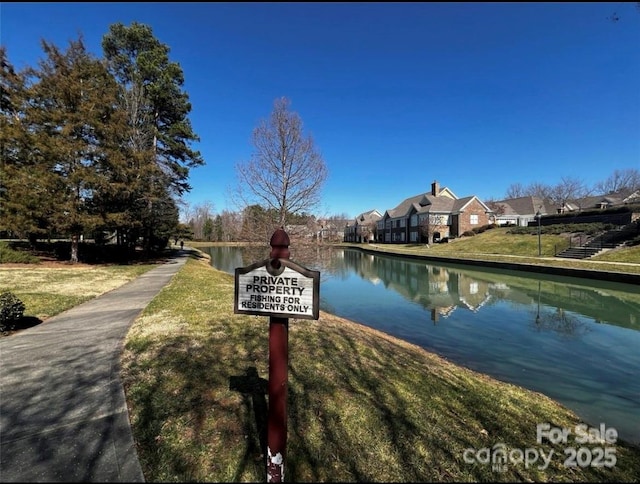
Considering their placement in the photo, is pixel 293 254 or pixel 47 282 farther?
pixel 293 254

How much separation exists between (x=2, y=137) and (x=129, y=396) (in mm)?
20802

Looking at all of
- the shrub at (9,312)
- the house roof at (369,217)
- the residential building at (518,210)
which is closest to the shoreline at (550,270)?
the shrub at (9,312)

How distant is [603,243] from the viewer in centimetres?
2572

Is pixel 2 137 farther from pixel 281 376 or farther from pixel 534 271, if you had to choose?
pixel 534 271

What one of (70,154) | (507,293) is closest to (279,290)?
(507,293)

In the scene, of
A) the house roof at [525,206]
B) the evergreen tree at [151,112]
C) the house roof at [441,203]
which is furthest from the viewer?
the house roof at [525,206]

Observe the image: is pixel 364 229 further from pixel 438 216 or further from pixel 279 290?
pixel 279 290

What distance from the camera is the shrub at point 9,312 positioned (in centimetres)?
610

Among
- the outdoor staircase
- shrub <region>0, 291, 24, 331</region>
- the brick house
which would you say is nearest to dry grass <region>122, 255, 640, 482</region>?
shrub <region>0, 291, 24, 331</region>

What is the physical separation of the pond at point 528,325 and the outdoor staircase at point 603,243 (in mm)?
8159

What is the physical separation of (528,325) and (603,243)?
22589mm

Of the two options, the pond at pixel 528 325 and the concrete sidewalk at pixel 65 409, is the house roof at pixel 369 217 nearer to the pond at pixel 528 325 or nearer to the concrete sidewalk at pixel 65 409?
the pond at pixel 528 325

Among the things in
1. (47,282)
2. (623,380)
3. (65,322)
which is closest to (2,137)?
(47,282)

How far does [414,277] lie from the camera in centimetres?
2242
